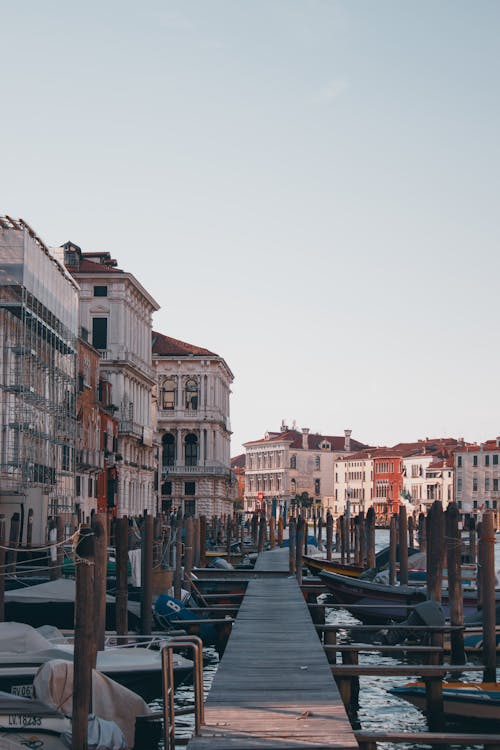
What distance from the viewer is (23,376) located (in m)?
36.3

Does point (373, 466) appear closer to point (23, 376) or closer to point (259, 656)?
point (23, 376)

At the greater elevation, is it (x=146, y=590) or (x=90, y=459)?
(x=90, y=459)

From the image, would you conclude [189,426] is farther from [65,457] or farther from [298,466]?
[298,466]

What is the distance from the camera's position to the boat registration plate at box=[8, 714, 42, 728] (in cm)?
1087

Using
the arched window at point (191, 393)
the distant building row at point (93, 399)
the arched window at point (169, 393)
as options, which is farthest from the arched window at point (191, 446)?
the arched window at point (169, 393)

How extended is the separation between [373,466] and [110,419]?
104 m

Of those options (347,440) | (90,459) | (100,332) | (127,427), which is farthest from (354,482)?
(90,459)

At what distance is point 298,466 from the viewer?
172 metres

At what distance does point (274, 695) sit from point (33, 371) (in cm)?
2768

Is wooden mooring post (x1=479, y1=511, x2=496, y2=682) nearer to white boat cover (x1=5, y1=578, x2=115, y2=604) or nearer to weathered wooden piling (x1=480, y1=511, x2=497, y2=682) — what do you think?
weathered wooden piling (x1=480, y1=511, x2=497, y2=682)

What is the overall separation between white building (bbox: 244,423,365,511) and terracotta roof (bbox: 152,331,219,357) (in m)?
73.7

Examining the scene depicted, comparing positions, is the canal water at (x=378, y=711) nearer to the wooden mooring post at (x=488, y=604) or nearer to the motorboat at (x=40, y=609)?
the wooden mooring post at (x=488, y=604)

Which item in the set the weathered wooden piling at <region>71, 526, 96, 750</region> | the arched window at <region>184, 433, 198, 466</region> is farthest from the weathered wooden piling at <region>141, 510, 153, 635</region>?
the arched window at <region>184, 433, 198, 466</region>

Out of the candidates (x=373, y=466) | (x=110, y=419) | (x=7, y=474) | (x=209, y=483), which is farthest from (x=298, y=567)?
(x=373, y=466)
